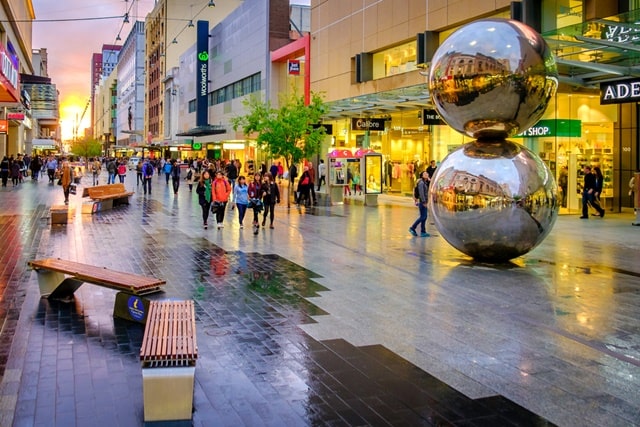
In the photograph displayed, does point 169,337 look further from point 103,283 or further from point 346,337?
point 103,283

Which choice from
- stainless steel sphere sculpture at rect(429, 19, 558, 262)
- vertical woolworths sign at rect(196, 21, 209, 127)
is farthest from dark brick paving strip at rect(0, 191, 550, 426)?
vertical woolworths sign at rect(196, 21, 209, 127)

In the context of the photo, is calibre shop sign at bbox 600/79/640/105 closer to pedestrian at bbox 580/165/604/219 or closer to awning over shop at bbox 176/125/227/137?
pedestrian at bbox 580/165/604/219

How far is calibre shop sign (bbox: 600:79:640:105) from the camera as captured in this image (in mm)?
14742

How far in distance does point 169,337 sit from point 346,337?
2416 millimetres

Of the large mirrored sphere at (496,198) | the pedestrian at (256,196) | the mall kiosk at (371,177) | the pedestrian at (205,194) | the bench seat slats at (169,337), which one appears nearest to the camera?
the bench seat slats at (169,337)

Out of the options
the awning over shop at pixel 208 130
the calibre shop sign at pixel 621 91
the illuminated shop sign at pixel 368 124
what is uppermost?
the awning over shop at pixel 208 130

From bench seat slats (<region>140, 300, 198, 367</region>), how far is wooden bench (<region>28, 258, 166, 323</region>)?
1.03 m

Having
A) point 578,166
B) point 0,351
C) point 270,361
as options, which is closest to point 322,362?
point 270,361

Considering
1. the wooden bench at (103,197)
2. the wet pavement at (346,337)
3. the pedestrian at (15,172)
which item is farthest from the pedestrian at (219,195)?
the pedestrian at (15,172)

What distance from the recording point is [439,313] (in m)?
8.18

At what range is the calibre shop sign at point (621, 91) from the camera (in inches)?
580

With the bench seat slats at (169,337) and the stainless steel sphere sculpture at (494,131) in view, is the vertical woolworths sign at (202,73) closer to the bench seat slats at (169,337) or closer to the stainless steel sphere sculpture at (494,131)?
the stainless steel sphere sculpture at (494,131)

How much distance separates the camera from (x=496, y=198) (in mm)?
10734

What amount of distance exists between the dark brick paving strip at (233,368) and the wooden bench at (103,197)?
1143 centimetres
